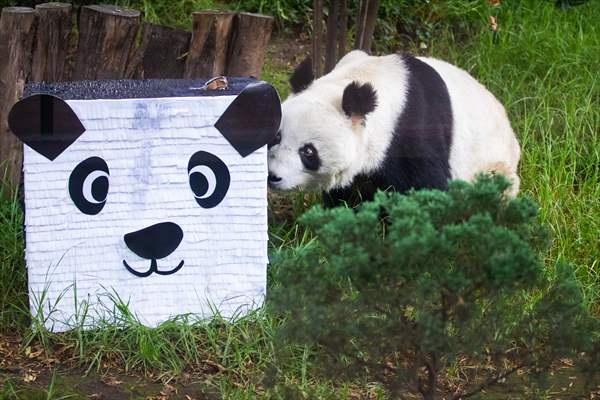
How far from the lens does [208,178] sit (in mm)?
3965

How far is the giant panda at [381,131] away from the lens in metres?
4.23

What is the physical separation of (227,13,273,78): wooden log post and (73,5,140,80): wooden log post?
0.48m

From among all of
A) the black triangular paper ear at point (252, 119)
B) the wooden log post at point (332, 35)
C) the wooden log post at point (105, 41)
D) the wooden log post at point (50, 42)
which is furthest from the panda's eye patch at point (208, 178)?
the wooden log post at point (332, 35)

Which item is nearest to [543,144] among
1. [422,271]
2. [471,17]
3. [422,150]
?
[422,150]

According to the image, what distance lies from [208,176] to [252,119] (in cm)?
30

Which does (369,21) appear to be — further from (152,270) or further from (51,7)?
(152,270)

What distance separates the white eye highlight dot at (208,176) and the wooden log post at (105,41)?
3.35 feet

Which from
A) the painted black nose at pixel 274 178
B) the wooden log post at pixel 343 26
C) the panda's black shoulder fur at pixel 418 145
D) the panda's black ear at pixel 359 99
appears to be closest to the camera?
the panda's black ear at pixel 359 99

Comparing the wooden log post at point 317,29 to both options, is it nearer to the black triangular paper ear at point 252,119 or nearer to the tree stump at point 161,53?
the tree stump at point 161,53

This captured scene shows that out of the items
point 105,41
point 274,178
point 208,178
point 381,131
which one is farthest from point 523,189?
point 105,41

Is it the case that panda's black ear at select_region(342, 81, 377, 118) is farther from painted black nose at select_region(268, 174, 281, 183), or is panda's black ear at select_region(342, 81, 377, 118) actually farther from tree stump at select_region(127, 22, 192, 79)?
tree stump at select_region(127, 22, 192, 79)

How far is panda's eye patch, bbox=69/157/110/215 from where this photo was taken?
3.90 metres

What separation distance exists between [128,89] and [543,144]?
8.17ft

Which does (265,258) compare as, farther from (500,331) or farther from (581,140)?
(581,140)
